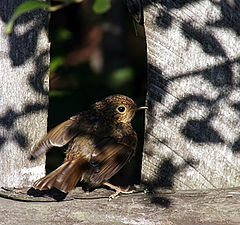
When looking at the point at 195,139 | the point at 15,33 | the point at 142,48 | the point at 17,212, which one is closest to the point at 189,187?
the point at 195,139

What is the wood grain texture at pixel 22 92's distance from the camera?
3877mm

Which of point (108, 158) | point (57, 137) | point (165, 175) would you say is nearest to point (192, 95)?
point (165, 175)

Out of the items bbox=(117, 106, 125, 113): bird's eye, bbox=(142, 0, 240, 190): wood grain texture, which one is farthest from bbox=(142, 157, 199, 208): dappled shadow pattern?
bbox=(117, 106, 125, 113): bird's eye

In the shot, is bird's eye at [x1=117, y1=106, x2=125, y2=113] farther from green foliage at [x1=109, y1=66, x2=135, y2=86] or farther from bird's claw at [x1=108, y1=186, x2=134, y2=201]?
green foliage at [x1=109, y1=66, x2=135, y2=86]

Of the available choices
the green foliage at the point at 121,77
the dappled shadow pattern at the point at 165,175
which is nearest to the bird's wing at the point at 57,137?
the dappled shadow pattern at the point at 165,175

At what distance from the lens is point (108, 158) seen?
4023 millimetres

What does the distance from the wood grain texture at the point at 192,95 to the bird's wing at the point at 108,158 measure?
166 mm

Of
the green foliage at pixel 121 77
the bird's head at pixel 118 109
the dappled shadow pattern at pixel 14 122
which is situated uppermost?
the dappled shadow pattern at pixel 14 122

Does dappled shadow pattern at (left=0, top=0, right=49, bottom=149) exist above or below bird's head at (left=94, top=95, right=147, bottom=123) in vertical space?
above

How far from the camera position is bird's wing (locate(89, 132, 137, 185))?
3938mm

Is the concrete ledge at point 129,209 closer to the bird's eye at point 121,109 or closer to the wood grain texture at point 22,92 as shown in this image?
the wood grain texture at point 22,92

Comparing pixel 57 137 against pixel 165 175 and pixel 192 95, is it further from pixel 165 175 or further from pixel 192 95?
pixel 192 95

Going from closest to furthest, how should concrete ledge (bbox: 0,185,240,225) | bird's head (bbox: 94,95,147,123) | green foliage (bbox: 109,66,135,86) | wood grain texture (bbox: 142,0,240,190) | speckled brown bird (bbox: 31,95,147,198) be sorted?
1. concrete ledge (bbox: 0,185,240,225)
2. wood grain texture (bbox: 142,0,240,190)
3. speckled brown bird (bbox: 31,95,147,198)
4. bird's head (bbox: 94,95,147,123)
5. green foliage (bbox: 109,66,135,86)

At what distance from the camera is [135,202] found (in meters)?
3.80
